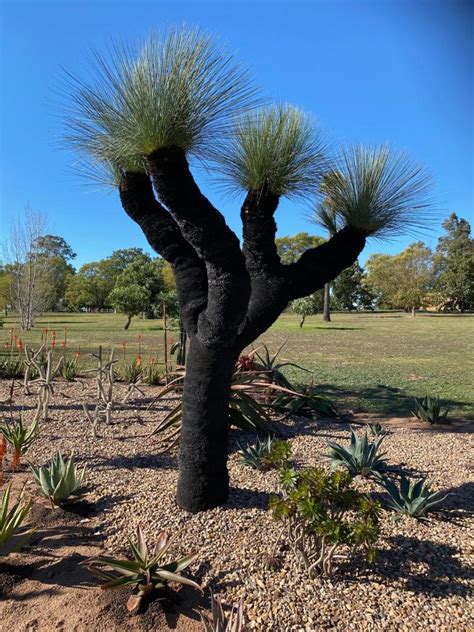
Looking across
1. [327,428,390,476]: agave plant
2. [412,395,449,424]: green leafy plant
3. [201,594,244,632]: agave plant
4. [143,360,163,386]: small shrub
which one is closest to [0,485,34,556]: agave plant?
[201,594,244,632]: agave plant

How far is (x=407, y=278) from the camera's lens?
56.5 m

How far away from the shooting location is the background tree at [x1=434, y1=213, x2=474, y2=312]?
52.2 metres

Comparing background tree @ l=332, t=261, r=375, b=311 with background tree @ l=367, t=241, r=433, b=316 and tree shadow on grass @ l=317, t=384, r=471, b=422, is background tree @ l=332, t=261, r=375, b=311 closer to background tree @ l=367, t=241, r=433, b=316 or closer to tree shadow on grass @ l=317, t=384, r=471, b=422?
background tree @ l=367, t=241, r=433, b=316

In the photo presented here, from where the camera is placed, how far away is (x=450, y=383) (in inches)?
365

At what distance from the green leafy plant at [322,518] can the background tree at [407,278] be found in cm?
5474

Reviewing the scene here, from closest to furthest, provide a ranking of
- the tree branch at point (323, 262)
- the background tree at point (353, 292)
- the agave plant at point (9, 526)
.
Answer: the agave plant at point (9, 526), the tree branch at point (323, 262), the background tree at point (353, 292)

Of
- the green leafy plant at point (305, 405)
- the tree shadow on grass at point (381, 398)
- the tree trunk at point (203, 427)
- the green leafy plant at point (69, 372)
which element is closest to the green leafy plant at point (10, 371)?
the green leafy plant at point (69, 372)

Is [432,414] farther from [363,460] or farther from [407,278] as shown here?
[407,278]

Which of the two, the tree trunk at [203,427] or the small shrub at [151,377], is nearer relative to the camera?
the tree trunk at [203,427]

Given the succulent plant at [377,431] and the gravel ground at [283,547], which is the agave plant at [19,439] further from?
the succulent plant at [377,431]

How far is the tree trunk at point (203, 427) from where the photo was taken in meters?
2.76

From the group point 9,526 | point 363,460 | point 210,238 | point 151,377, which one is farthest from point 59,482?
point 151,377

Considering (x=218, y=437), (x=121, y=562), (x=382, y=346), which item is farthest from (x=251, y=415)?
(x=382, y=346)

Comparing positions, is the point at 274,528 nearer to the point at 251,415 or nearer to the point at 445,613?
the point at 445,613
